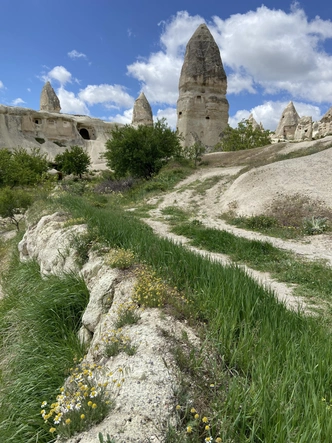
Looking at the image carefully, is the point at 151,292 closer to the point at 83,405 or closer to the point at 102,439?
the point at 83,405

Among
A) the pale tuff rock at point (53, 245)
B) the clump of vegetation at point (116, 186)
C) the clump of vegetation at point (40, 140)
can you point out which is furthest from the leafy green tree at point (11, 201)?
the clump of vegetation at point (40, 140)

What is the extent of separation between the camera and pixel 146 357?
6.13 feet

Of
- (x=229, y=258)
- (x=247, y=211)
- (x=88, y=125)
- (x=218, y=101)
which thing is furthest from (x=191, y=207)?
(x=88, y=125)

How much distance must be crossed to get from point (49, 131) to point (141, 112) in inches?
608

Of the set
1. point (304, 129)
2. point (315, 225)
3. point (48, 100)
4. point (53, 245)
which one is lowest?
point (315, 225)

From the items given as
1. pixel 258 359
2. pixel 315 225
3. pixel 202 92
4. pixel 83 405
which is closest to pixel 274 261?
pixel 315 225

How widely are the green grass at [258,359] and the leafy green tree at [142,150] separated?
1747cm

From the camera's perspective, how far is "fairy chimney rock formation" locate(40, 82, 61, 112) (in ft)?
160

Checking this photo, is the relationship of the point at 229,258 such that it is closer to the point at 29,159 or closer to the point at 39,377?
the point at 39,377

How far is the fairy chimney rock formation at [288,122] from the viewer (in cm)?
4381

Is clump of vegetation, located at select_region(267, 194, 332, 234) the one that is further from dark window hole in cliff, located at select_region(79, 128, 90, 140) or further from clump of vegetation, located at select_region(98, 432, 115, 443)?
dark window hole in cliff, located at select_region(79, 128, 90, 140)

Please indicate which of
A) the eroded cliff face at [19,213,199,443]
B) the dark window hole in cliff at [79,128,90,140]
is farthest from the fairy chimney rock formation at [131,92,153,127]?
the eroded cliff face at [19,213,199,443]

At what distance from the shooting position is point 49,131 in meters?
39.4

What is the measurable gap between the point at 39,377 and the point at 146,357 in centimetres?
110
